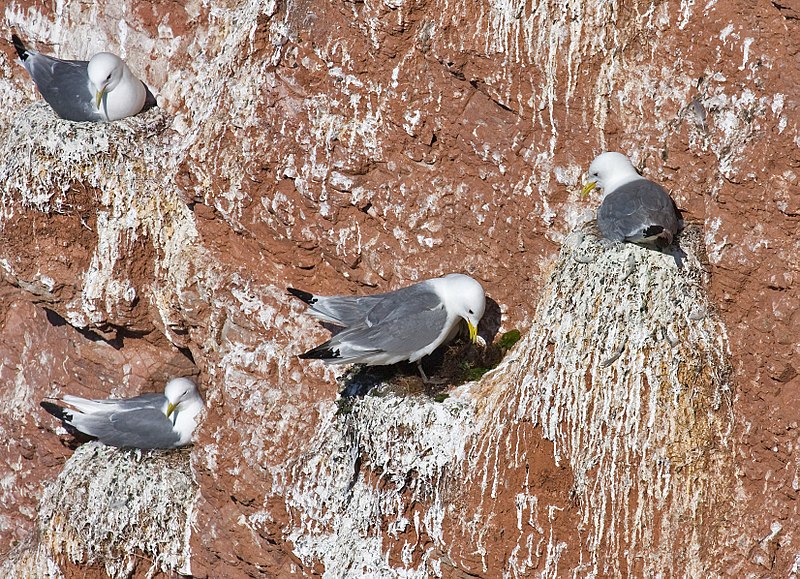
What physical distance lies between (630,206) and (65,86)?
453 cm

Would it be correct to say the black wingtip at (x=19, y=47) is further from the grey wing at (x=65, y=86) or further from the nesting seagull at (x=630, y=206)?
the nesting seagull at (x=630, y=206)

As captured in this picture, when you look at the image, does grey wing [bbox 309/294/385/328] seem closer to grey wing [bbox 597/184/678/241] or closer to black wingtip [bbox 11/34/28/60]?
grey wing [bbox 597/184/678/241]

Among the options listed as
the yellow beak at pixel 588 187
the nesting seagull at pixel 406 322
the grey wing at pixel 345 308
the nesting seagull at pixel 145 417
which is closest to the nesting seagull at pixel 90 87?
the nesting seagull at pixel 145 417

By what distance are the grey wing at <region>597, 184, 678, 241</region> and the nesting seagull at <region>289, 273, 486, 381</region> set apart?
0.86m

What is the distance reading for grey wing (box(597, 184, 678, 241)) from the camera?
491 cm

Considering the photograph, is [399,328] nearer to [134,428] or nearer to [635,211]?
[635,211]

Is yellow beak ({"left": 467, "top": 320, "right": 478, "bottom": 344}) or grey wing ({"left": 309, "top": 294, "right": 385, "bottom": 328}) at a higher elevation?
yellow beak ({"left": 467, "top": 320, "right": 478, "bottom": 344})

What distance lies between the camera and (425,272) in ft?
20.0

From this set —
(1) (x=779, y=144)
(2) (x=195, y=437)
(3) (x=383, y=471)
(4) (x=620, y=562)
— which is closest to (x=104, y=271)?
Result: (2) (x=195, y=437)

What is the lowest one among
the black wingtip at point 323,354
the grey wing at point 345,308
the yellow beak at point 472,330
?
the black wingtip at point 323,354

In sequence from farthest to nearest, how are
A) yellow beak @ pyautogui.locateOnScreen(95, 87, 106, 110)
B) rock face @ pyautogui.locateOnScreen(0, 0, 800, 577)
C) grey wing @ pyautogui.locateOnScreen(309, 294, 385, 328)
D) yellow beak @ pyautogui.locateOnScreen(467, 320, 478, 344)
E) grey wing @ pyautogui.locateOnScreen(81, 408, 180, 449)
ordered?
grey wing @ pyautogui.locateOnScreen(81, 408, 180, 449) < yellow beak @ pyautogui.locateOnScreen(95, 87, 106, 110) < grey wing @ pyautogui.locateOnScreen(309, 294, 385, 328) < yellow beak @ pyautogui.locateOnScreen(467, 320, 478, 344) < rock face @ pyautogui.locateOnScreen(0, 0, 800, 577)

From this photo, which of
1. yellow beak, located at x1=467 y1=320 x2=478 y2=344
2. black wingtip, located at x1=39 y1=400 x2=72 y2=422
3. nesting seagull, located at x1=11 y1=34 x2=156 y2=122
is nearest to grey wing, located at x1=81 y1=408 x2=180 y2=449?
black wingtip, located at x1=39 y1=400 x2=72 y2=422

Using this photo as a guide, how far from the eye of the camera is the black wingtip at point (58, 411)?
23.7ft

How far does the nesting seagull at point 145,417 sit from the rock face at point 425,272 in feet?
0.58
